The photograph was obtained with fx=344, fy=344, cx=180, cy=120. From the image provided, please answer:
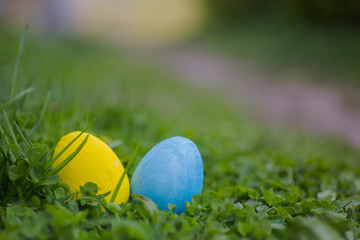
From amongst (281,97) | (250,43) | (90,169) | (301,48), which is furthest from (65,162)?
(250,43)

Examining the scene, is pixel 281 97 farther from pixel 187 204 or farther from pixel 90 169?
pixel 90 169

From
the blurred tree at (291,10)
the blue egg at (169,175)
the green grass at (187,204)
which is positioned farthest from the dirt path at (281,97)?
the blurred tree at (291,10)

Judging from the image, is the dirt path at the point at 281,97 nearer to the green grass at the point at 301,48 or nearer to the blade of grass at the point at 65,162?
the green grass at the point at 301,48

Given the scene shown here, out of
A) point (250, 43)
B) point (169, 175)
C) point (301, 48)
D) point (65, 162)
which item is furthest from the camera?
point (250, 43)

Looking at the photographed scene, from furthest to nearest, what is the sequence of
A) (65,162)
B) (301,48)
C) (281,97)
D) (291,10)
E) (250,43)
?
(291,10) < (250,43) < (301,48) < (281,97) < (65,162)

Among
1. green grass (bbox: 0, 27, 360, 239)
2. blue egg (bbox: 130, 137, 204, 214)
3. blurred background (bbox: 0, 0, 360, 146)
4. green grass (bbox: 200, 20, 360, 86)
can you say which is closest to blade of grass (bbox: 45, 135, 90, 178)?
green grass (bbox: 0, 27, 360, 239)

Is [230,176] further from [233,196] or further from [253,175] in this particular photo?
[233,196]
